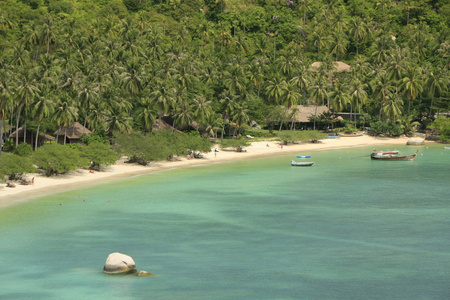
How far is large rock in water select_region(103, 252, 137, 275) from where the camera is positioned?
49344mm

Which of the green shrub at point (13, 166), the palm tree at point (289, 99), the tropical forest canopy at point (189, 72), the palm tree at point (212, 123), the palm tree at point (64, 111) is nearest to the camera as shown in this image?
the green shrub at point (13, 166)

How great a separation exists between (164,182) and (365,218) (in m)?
33.3

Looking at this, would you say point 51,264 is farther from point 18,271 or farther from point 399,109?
point 399,109

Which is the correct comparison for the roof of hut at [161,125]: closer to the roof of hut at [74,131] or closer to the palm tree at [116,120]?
the palm tree at [116,120]

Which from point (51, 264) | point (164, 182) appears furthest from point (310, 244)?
point (164, 182)

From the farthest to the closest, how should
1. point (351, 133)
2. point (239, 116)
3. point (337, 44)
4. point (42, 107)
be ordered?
point (337, 44)
point (351, 133)
point (239, 116)
point (42, 107)

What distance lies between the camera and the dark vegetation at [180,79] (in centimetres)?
10131

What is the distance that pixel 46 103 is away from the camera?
94.5 meters

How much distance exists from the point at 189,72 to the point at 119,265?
88304 mm

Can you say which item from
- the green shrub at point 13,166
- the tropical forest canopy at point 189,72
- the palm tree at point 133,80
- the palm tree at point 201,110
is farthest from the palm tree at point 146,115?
the green shrub at point 13,166

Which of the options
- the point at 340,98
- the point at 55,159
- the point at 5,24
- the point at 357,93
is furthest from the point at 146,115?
the point at 5,24

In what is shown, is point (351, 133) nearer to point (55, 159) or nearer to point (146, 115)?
point (146, 115)

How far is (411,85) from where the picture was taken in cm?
14888

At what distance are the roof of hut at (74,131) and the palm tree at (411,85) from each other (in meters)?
77.4
